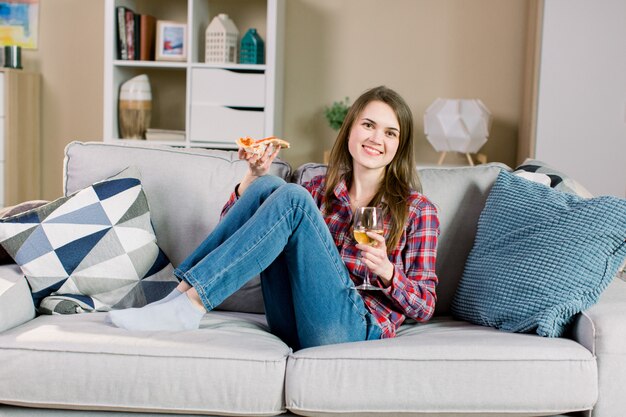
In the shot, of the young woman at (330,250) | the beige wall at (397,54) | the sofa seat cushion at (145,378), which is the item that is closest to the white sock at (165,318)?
the young woman at (330,250)

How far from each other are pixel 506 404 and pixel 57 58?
151 inches

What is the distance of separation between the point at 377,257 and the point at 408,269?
0.78 ft

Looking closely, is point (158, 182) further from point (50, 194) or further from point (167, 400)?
point (50, 194)

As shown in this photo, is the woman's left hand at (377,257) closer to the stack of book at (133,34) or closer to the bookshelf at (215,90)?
the bookshelf at (215,90)

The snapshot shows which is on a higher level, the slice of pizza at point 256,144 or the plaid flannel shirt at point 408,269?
the slice of pizza at point 256,144

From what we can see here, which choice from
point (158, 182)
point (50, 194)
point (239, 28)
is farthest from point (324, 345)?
point (50, 194)

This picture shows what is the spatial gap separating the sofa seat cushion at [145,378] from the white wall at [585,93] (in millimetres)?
2646

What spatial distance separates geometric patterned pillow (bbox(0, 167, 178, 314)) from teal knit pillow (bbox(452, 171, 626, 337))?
92cm

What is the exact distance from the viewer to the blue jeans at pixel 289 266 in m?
2.05

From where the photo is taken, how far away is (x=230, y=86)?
435 cm

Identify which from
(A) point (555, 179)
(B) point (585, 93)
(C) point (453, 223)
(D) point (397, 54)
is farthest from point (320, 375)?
(D) point (397, 54)

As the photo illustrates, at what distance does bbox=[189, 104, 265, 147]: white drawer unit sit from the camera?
4.35 metres

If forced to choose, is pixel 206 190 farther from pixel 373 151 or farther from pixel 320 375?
pixel 320 375

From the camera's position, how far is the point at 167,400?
1.94 metres
